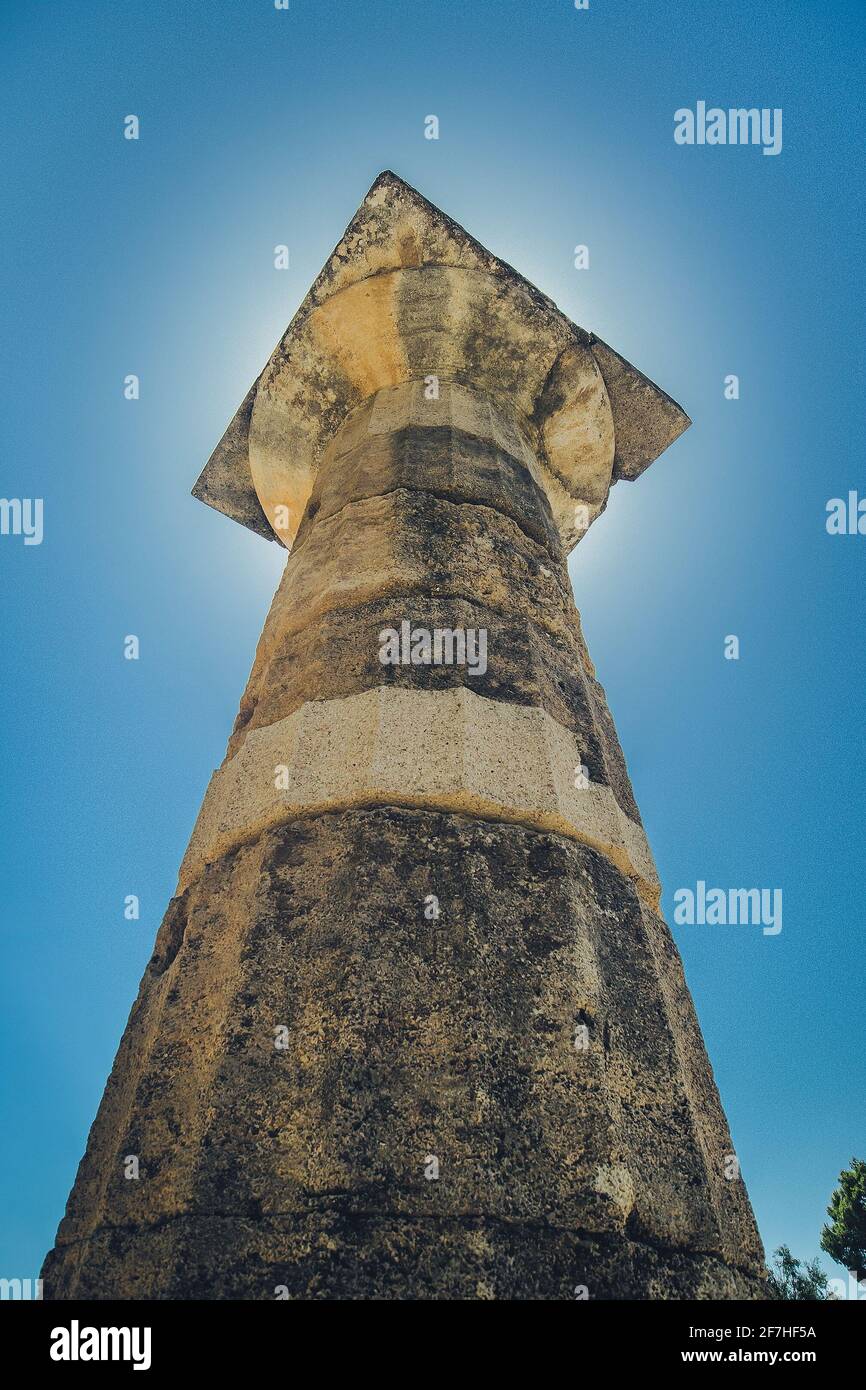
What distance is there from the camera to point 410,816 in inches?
83.6

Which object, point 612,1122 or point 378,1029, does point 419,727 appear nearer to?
point 378,1029

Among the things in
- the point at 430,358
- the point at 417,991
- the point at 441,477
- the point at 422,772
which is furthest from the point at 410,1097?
the point at 430,358

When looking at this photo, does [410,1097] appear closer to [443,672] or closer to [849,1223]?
[443,672]

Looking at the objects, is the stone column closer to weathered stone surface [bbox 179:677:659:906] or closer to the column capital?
weathered stone surface [bbox 179:677:659:906]

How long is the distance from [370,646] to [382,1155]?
1.51 meters

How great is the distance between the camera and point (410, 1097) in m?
1.63

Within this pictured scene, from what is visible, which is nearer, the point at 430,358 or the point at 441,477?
the point at 441,477

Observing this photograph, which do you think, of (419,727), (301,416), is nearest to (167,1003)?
(419,727)

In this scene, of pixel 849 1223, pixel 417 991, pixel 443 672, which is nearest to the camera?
pixel 417 991

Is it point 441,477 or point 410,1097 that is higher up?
point 441,477

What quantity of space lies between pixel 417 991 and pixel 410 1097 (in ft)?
0.73

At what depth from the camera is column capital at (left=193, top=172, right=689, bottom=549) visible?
4117 mm

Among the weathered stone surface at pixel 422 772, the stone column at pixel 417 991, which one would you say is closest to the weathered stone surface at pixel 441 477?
the stone column at pixel 417 991

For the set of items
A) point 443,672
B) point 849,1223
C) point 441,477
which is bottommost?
point 849,1223
